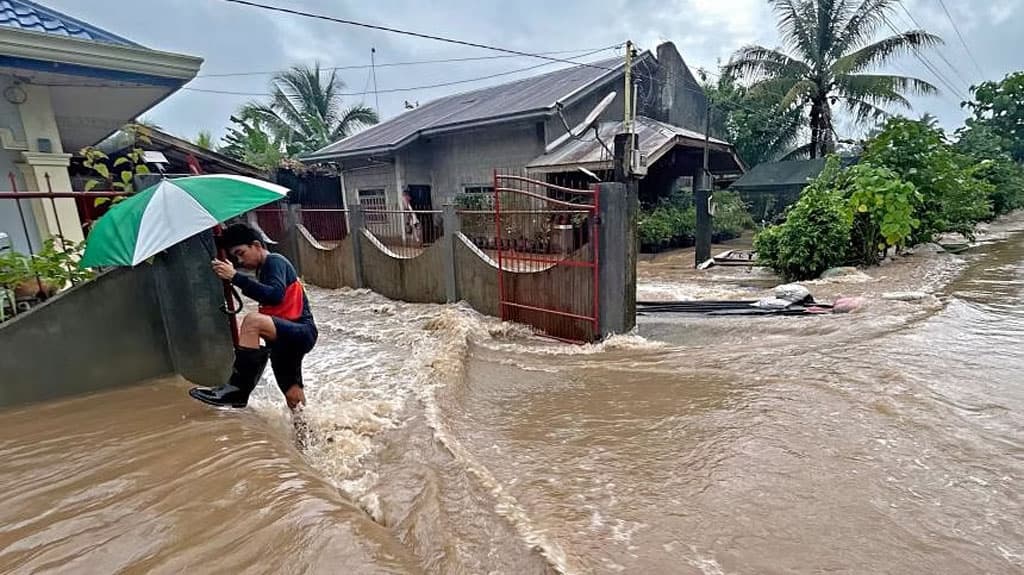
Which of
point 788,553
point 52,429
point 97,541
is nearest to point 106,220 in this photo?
point 52,429

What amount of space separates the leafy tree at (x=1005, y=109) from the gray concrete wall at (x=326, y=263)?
36.0 meters

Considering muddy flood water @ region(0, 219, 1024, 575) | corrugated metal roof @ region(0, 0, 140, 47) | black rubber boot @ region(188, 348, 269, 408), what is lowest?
muddy flood water @ region(0, 219, 1024, 575)

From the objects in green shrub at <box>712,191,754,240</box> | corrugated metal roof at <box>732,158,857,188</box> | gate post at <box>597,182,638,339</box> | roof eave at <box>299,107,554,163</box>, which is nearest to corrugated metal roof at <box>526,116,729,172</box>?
roof eave at <box>299,107,554,163</box>

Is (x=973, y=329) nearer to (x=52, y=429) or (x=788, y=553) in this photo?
(x=788, y=553)

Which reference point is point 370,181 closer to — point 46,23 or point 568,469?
point 46,23

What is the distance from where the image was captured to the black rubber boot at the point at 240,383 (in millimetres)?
3412

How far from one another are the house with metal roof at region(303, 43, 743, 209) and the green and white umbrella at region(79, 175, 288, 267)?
9635 mm

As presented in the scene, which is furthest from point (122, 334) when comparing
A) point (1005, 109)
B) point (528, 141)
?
point (1005, 109)

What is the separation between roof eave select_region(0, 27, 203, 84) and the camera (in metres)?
4.30

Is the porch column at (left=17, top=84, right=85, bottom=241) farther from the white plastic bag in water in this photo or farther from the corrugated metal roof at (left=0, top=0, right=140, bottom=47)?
the white plastic bag in water

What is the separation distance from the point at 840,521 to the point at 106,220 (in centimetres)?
459

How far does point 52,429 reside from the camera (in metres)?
3.19

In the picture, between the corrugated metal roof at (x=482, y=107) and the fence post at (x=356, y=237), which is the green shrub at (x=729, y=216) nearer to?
the corrugated metal roof at (x=482, y=107)

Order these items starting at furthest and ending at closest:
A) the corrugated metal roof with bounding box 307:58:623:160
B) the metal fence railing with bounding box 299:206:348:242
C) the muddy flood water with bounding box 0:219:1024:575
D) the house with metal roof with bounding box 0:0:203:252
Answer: the corrugated metal roof with bounding box 307:58:623:160, the metal fence railing with bounding box 299:206:348:242, the house with metal roof with bounding box 0:0:203:252, the muddy flood water with bounding box 0:219:1024:575
